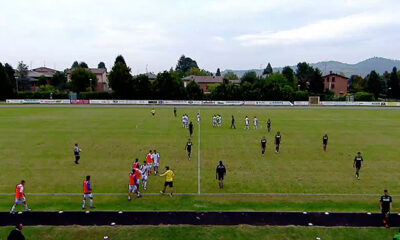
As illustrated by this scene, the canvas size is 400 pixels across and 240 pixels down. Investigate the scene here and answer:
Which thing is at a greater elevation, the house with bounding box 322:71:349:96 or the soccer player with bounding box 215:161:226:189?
the house with bounding box 322:71:349:96

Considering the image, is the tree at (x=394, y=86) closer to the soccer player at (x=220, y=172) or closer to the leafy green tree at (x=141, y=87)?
the leafy green tree at (x=141, y=87)

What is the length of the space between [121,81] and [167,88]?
11.9 metres

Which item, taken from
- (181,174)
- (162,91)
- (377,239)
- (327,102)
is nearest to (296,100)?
(327,102)

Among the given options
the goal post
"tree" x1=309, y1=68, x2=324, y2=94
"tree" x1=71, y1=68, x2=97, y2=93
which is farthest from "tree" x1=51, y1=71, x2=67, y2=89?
the goal post

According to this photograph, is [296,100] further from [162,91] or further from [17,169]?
[17,169]

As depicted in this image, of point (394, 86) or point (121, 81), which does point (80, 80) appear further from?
point (394, 86)

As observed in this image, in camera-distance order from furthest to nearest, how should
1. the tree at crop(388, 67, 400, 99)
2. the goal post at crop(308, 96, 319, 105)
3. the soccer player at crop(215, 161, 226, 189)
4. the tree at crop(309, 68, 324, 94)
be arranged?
1. the tree at crop(309, 68, 324, 94)
2. the tree at crop(388, 67, 400, 99)
3. the goal post at crop(308, 96, 319, 105)
4. the soccer player at crop(215, 161, 226, 189)

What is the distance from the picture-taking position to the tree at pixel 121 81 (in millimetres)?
85688

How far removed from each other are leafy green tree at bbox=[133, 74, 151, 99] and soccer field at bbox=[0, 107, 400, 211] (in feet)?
159

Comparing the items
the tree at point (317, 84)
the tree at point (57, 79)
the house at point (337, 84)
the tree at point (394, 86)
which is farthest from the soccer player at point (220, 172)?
the tree at point (57, 79)

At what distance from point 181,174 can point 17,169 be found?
34.1ft

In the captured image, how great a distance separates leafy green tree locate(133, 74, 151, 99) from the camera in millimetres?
86688

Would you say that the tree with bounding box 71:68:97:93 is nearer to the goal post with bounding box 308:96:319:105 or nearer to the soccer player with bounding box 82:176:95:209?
the goal post with bounding box 308:96:319:105

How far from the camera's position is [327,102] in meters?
79.9
